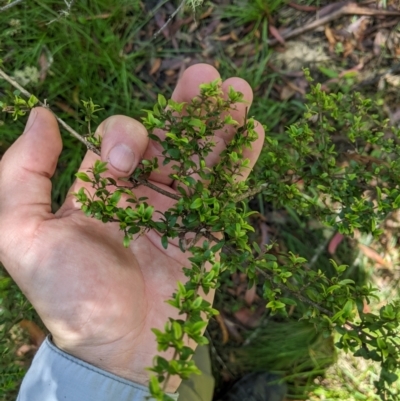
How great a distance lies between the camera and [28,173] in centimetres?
204

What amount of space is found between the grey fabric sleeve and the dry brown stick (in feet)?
8.56

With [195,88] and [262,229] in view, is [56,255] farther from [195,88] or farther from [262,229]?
[262,229]

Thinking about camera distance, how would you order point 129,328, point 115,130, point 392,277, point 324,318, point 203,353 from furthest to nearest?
1. point 392,277
2. point 203,353
3. point 129,328
4. point 115,130
5. point 324,318

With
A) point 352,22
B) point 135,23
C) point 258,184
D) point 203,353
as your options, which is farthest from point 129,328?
point 352,22

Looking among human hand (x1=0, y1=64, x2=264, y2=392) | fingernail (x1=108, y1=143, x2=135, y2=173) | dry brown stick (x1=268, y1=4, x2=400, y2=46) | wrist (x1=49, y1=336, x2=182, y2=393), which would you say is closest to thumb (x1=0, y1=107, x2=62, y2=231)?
human hand (x1=0, y1=64, x2=264, y2=392)

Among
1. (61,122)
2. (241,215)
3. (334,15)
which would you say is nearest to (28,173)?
(61,122)

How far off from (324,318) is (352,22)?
105 inches

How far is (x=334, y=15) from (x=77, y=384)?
309cm

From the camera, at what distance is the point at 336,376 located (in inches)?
122

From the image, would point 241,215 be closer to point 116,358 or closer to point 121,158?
point 121,158

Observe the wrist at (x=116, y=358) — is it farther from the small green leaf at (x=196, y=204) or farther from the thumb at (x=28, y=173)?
the small green leaf at (x=196, y=204)

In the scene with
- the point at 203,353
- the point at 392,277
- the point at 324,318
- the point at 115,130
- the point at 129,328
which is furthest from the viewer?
the point at 392,277

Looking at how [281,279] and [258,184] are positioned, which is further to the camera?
[258,184]

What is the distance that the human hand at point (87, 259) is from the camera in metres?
1.92
